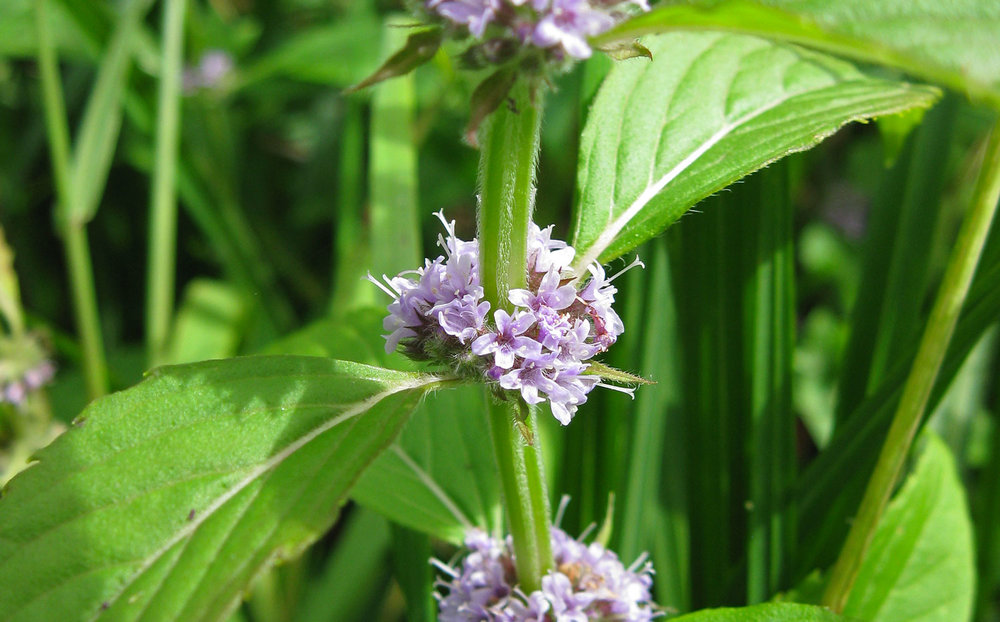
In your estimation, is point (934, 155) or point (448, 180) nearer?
point (934, 155)

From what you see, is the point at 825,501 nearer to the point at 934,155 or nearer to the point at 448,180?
the point at 934,155

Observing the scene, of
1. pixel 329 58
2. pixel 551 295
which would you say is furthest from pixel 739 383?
pixel 329 58

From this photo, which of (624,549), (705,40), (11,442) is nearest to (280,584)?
(11,442)

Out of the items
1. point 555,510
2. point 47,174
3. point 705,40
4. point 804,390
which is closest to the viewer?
point 705,40

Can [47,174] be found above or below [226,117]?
below

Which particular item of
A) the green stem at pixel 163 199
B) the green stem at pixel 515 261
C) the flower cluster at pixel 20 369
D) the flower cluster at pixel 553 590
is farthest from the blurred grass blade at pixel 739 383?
the flower cluster at pixel 20 369

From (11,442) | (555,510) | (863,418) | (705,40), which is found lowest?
(11,442)
